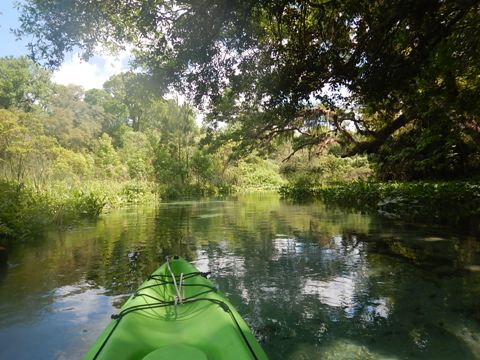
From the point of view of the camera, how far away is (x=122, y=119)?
50.8 meters

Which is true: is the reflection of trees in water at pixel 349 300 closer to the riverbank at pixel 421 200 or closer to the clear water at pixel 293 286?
the clear water at pixel 293 286

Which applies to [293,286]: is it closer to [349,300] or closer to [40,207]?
[349,300]

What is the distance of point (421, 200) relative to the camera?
14.0m

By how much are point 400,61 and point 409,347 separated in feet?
17.7

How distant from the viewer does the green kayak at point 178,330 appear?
106 inches

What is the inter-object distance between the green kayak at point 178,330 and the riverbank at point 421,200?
11270 mm

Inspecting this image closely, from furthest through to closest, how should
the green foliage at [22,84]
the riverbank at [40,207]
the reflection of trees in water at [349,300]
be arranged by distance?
the green foliage at [22,84], the riverbank at [40,207], the reflection of trees in water at [349,300]

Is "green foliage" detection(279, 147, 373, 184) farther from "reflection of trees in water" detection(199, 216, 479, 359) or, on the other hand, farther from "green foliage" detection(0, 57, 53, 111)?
"green foliage" detection(0, 57, 53, 111)

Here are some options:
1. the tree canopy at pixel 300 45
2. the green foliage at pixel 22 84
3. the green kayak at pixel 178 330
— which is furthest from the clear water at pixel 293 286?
the green foliage at pixel 22 84

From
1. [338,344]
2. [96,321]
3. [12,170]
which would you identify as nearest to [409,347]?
[338,344]

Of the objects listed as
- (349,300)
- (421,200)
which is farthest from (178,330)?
(421,200)

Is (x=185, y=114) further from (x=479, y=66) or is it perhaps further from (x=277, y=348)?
(x=277, y=348)

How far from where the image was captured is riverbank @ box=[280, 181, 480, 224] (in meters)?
12.5

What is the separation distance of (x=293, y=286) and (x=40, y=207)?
28.1 ft
